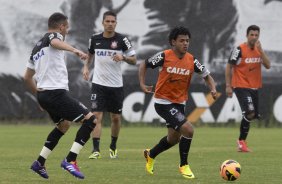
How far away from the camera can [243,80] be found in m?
18.1

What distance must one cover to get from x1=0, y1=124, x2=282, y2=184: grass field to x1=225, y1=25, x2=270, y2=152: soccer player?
895 mm

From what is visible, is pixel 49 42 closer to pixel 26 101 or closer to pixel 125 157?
pixel 125 157

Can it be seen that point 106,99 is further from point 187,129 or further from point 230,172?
point 230,172

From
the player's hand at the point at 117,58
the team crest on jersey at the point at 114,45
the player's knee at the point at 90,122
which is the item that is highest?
the team crest on jersey at the point at 114,45

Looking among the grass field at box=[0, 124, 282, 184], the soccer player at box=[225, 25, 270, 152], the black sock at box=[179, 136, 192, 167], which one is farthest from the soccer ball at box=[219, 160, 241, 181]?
the soccer player at box=[225, 25, 270, 152]

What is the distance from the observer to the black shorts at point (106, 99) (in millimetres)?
15695

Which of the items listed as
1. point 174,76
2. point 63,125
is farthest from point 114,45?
point 63,125

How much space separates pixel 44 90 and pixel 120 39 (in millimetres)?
4088

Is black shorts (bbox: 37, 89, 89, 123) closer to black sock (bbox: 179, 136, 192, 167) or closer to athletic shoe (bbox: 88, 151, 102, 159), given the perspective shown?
black sock (bbox: 179, 136, 192, 167)

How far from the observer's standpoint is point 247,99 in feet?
58.7

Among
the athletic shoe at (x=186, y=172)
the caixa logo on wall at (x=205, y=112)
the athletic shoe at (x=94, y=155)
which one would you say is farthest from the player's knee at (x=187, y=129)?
the caixa logo on wall at (x=205, y=112)

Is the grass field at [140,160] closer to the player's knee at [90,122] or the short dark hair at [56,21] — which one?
the player's knee at [90,122]

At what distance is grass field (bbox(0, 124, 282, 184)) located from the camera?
1173cm

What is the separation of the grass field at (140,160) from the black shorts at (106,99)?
92 centimetres
